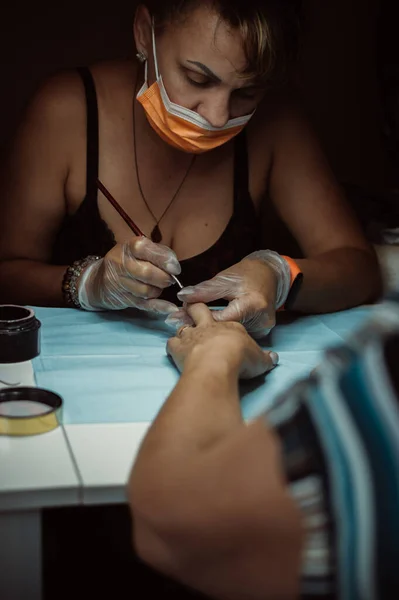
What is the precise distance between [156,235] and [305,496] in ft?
4.68

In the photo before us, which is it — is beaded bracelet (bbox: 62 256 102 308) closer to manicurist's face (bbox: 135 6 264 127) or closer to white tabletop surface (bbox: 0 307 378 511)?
white tabletop surface (bbox: 0 307 378 511)

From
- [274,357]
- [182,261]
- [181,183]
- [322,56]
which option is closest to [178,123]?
[181,183]

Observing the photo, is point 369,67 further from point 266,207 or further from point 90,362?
point 90,362

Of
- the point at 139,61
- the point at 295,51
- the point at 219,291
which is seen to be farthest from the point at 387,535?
the point at 139,61

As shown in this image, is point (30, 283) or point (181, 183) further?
point (181, 183)

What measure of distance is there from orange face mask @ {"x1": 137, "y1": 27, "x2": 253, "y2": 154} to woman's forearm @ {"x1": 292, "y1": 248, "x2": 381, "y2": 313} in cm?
36

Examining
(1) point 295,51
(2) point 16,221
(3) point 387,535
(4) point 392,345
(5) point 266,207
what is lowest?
(5) point 266,207

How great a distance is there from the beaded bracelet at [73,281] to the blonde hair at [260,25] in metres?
0.55

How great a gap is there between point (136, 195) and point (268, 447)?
1.44 m

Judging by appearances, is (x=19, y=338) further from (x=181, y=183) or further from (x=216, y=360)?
(x=181, y=183)

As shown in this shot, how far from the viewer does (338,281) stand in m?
1.86

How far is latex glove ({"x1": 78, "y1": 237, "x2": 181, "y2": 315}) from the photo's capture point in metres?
1.61

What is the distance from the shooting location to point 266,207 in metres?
2.75

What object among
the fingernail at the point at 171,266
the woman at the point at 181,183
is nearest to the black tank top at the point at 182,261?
the woman at the point at 181,183
